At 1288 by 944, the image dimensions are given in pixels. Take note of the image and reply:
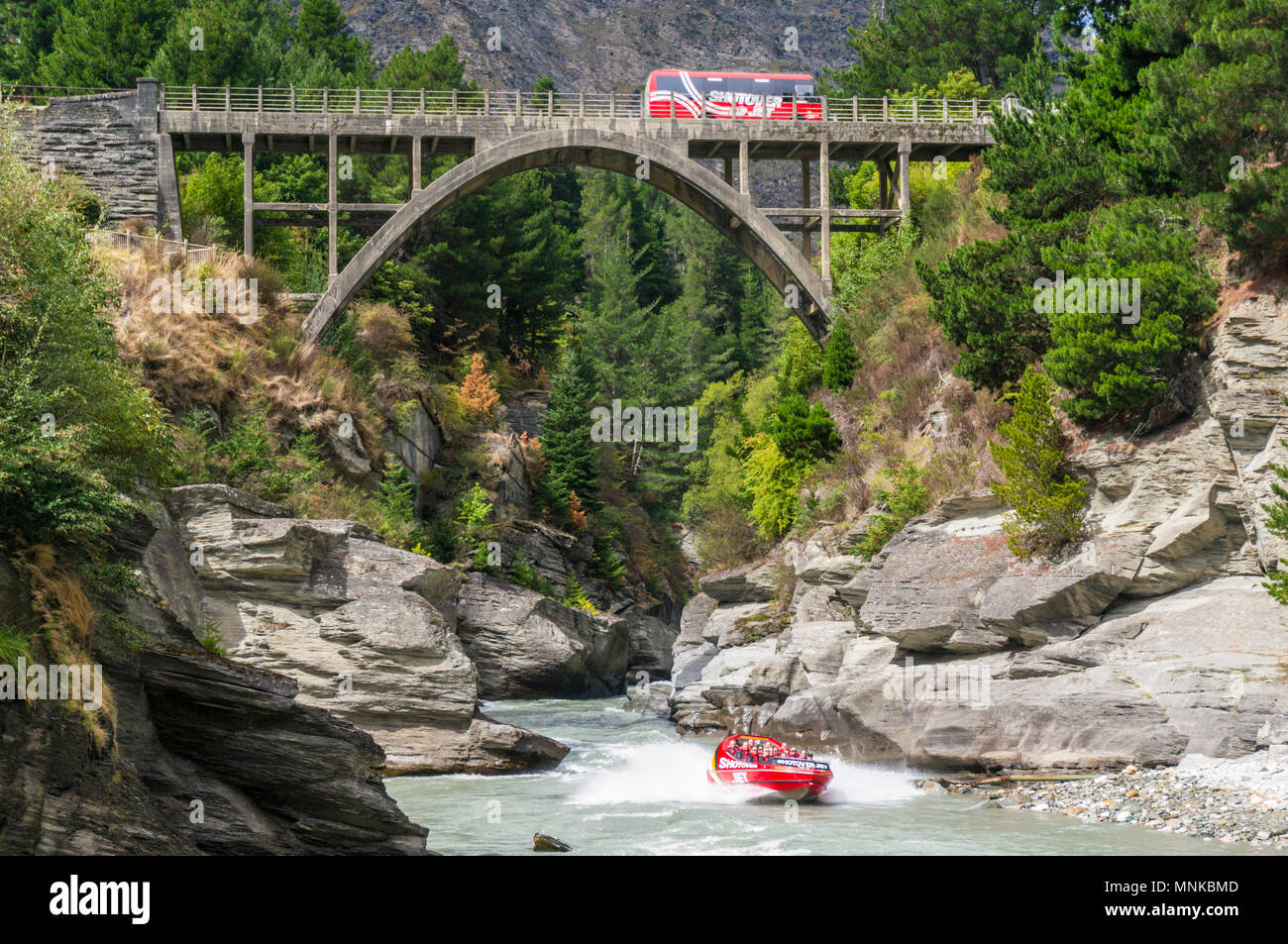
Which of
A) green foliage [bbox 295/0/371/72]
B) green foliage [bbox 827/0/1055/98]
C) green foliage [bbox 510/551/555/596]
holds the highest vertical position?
green foliage [bbox 295/0/371/72]

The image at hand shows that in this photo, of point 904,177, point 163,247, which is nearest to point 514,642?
point 163,247

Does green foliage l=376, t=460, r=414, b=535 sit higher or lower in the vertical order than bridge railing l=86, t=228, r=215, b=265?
lower

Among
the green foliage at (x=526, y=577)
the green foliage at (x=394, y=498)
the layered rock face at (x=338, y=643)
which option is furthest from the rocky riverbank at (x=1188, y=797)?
the green foliage at (x=526, y=577)

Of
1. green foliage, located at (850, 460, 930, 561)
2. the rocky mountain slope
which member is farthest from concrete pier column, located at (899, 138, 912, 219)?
the rocky mountain slope

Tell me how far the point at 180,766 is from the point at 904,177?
3122cm

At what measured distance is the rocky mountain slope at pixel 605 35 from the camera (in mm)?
137250

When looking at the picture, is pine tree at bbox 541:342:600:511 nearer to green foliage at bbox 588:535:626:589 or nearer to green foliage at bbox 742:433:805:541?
green foliage at bbox 588:535:626:589

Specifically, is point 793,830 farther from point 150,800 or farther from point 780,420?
point 780,420

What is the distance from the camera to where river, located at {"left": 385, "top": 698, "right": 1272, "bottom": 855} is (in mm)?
16625

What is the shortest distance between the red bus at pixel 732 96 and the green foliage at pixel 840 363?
26.2 feet

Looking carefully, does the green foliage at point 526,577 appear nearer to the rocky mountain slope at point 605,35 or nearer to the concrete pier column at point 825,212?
the concrete pier column at point 825,212

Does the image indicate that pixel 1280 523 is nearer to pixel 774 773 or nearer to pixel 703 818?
pixel 774 773

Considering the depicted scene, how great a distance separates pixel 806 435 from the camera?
35656 millimetres

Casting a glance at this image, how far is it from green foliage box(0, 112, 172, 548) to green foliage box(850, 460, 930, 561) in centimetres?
1753
